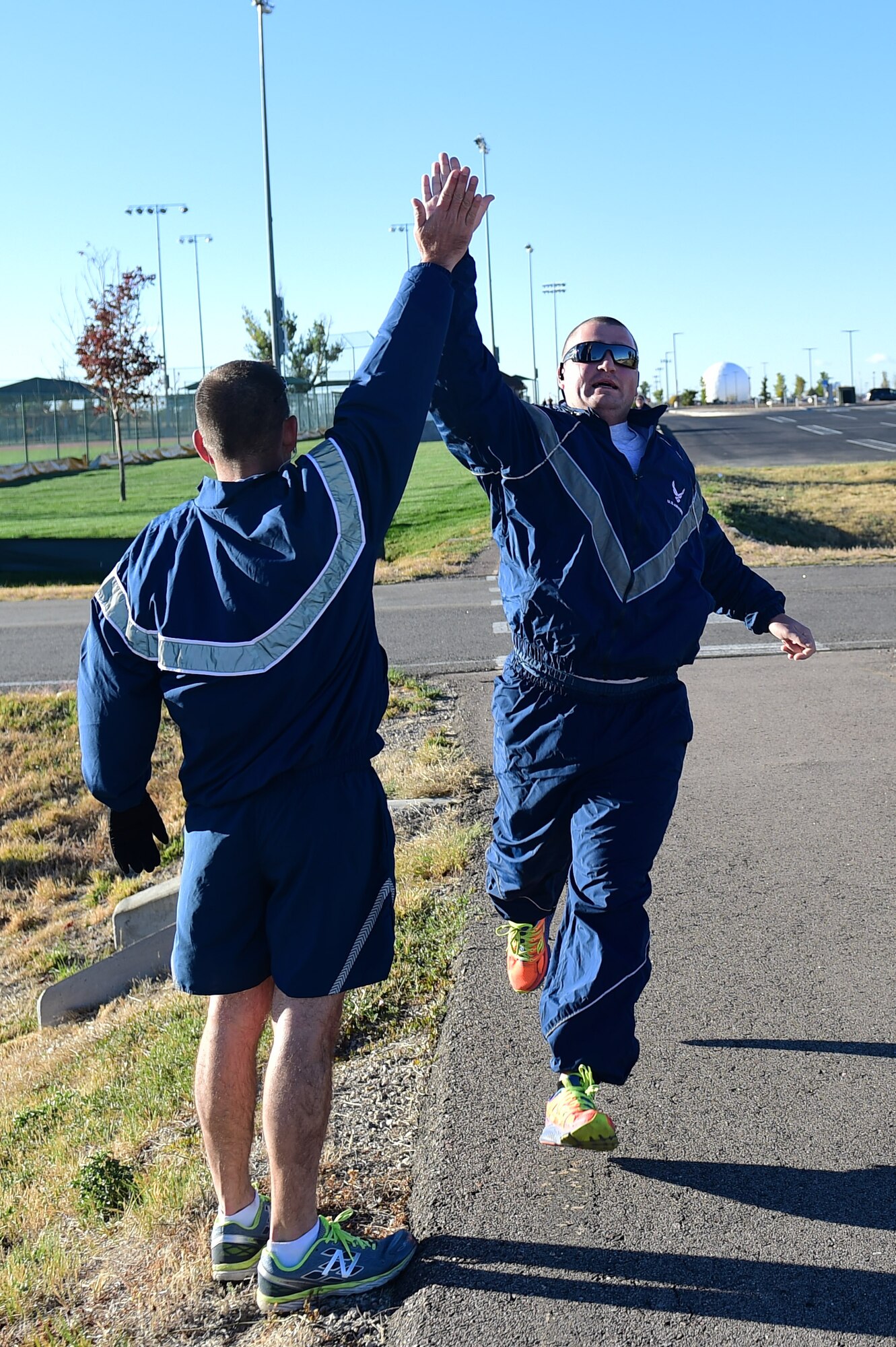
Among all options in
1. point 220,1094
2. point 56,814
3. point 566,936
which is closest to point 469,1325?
point 220,1094

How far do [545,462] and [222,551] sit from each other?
3.51ft

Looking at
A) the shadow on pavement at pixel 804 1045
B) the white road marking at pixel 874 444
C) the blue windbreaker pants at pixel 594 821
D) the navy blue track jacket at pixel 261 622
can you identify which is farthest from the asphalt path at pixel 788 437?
the navy blue track jacket at pixel 261 622

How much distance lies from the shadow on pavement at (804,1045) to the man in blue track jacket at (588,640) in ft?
1.65

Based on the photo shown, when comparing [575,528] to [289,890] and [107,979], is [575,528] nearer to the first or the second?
[289,890]

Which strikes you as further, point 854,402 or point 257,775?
point 854,402

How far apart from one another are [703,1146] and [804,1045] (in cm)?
68

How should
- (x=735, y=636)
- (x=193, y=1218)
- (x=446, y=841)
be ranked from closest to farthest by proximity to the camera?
(x=193, y=1218) → (x=446, y=841) → (x=735, y=636)

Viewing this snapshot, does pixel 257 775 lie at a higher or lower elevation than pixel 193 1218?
higher

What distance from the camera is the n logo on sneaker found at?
2.84 m

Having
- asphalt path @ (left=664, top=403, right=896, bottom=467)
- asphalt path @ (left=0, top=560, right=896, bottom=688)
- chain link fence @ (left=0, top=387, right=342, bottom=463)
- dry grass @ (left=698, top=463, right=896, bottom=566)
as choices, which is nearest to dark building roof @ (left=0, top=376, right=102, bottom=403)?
chain link fence @ (left=0, top=387, right=342, bottom=463)

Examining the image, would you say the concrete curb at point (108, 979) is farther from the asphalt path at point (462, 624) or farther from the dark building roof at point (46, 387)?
the dark building roof at point (46, 387)

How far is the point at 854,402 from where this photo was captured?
91.8 m

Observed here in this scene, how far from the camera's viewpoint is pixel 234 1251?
2975mm

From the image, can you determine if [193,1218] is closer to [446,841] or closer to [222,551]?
[222,551]
